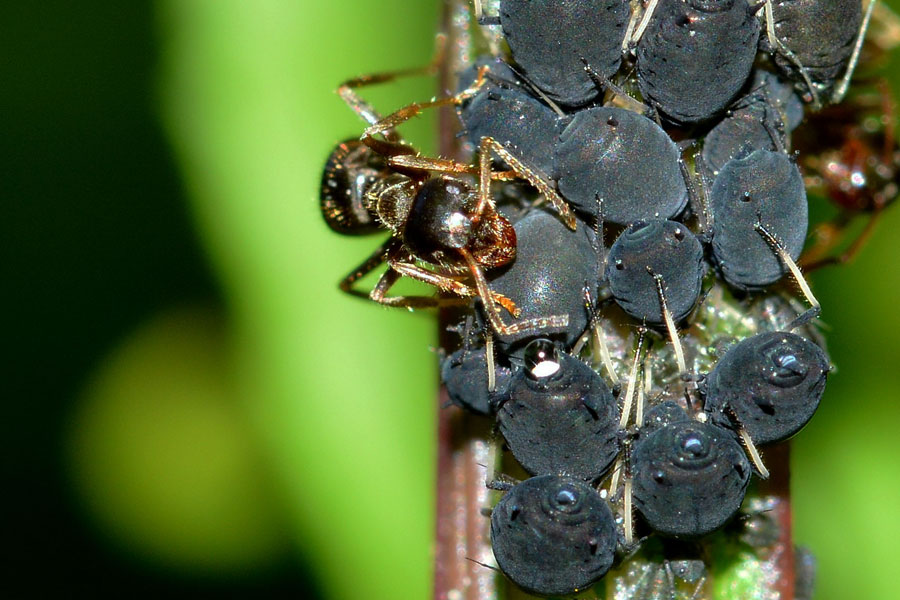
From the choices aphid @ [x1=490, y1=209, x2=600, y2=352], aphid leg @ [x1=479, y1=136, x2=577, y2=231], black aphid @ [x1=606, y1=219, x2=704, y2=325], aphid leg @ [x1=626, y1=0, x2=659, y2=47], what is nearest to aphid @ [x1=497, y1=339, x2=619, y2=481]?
aphid @ [x1=490, y1=209, x2=600, y2=352]

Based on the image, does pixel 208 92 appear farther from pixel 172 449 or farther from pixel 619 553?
pixel 619 553

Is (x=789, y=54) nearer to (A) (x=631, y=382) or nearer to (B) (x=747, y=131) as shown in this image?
(B) (x=747, y=131)

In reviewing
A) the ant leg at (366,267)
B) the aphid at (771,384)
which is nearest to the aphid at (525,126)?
the aphid at (771,384)

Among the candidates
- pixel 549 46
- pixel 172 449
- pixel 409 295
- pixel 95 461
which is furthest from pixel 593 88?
pixel 95 461

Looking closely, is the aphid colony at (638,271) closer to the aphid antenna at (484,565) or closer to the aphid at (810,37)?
the aphid at (810,37)

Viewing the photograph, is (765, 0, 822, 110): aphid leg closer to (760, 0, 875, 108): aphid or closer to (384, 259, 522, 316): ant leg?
(760, 0, 875, 108): aphid

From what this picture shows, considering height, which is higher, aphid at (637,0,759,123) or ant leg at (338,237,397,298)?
aphid at (637,0,759,123)

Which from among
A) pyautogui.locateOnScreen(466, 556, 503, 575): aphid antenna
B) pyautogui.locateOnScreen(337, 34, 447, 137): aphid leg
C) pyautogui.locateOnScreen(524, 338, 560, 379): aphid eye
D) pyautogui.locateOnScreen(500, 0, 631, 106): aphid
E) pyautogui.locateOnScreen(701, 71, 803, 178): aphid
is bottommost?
pyautogui.locateOnScreen(466, 556, 503, 575): aphid antenna
